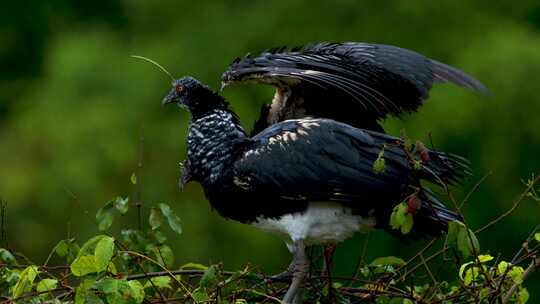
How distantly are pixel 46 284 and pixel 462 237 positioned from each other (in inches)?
41.4

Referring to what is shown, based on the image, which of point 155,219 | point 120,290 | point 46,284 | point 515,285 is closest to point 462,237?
point 515,285

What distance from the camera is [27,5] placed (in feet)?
41.8

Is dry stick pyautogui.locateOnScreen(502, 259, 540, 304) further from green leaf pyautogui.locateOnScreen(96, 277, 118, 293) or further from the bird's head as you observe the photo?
the bird's head

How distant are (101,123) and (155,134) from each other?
37 centimetres

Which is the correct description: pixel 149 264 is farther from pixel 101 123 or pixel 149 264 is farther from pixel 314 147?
pixel 101 123

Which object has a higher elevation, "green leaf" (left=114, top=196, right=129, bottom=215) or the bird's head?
the bird's head

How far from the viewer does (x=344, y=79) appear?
189 inches

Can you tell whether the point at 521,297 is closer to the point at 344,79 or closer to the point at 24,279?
the point at 344,79

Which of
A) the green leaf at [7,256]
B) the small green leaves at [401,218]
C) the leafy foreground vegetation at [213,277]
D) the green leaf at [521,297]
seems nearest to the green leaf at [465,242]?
the leafy foreground vegetation at [213,277]

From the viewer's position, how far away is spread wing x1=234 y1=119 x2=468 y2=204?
4.45 m

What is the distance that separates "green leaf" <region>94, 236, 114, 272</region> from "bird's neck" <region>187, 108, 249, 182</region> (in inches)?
35.2

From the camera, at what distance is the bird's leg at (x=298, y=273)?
176 inches

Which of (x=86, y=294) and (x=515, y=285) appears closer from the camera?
(x=86, y=294)

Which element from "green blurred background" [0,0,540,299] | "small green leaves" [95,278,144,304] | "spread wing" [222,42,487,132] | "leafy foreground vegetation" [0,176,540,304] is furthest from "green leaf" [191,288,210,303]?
"green blurred background" [0,0,540,299]
